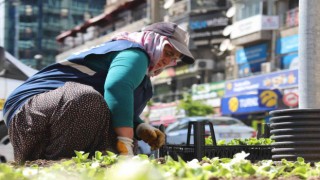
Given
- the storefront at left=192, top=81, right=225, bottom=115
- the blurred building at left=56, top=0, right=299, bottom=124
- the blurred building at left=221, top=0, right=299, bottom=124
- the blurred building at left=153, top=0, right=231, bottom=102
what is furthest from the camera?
the blurred building at left=153, top=0, right=231, bottom=102

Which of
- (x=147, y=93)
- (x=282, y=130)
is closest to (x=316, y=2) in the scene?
(x=282, y=130)

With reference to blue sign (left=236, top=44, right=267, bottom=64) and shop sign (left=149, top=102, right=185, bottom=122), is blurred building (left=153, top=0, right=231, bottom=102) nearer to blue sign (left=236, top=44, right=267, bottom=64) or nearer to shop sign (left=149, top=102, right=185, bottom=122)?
shop sign (left=149, top=102, right=185, bottom=122)

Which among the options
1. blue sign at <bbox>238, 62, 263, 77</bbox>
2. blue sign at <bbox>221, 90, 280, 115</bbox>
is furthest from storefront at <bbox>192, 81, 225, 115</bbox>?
blue sign at <bbox>221, 90, 280, 115</bbox>

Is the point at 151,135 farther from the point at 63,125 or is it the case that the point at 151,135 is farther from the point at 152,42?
the point at 63,125

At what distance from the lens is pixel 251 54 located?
160 ft

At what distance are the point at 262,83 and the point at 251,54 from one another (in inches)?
244

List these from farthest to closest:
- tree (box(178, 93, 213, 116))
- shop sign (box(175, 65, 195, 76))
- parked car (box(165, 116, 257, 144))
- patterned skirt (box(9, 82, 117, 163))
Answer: shop sign (box(175, 65, 195, 76)) → tree (box(178, 93, 213, 116)) → parked car (box(165, 116, 257, 144)) → patterned skirt (box(9, 82, 117, 163))

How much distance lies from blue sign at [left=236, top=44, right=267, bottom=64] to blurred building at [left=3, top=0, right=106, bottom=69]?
49.1 m

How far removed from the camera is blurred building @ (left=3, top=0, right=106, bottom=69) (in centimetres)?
9631

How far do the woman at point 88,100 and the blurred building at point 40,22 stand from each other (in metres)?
91.4

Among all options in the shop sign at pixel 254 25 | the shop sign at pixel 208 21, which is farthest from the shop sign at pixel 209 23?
the shop sign at pixel 254 25

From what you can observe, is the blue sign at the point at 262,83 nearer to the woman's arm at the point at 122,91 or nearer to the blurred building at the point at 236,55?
the blurred building at the point at 236,55

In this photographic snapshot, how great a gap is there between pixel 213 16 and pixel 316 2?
5140cm

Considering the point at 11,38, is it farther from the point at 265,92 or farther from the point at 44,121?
the point at 44,121
